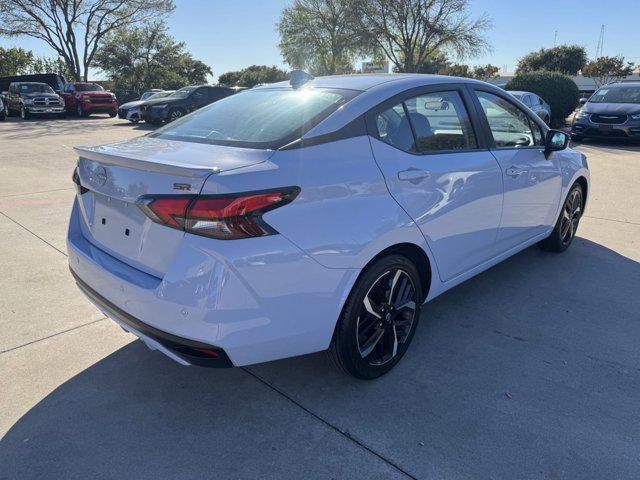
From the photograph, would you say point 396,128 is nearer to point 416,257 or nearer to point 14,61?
point 416,257

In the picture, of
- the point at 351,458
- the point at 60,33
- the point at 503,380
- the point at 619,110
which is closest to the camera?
the point at 351,458

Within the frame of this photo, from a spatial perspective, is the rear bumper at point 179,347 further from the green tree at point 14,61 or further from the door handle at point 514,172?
the green tree at point 14,61

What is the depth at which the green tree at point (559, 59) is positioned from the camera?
149ft

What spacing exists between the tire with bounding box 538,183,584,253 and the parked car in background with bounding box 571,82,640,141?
33.9 ft

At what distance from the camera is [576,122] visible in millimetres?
14594

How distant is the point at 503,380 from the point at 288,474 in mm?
1405

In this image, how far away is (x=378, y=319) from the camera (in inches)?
111

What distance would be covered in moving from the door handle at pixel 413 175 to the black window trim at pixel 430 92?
0.40 ft

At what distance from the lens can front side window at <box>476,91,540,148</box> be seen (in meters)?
3.70

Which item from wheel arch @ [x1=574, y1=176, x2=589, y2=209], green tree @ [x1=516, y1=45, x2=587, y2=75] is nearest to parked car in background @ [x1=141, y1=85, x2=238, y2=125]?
wheel arch @ [x1=574, y1=176, x2=589, y2=209]

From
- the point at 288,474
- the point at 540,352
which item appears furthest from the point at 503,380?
the point at 288,474

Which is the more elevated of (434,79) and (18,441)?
(434,79)

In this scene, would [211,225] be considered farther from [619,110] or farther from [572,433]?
[619,110]

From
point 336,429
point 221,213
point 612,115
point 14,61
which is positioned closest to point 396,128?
point 221,213
